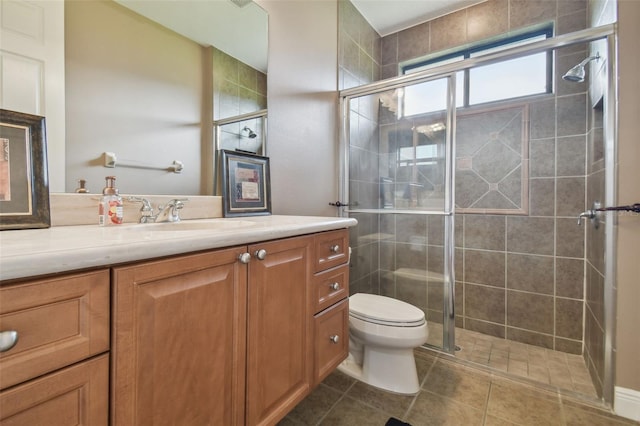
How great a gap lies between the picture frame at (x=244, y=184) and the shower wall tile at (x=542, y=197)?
78.0 inches

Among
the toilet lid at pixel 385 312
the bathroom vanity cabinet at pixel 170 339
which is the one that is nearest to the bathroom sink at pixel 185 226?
the bathroom vanity cabinet at pixel 170 339

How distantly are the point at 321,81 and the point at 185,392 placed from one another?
2.06 m

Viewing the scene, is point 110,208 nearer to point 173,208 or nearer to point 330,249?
point 173,208

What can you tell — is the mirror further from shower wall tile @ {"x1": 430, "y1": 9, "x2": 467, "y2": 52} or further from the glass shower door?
shower wall tile @ {"x1": 430, "y1": 9, "x2": 467, "y2": 52}

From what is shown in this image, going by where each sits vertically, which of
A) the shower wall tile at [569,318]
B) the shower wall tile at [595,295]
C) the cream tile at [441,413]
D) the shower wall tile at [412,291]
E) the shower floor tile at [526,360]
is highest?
the shower wall tile at [595,295]

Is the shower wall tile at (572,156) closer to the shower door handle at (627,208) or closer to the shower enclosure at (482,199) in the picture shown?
the shower enclosure at (482,199)

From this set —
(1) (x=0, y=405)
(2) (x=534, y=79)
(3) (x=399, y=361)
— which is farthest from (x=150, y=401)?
(2) (x=534, y=79)

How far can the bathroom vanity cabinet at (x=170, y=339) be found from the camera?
0.48 metres

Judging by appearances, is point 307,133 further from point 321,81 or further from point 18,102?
point 18,102

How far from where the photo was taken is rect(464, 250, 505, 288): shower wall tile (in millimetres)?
2281

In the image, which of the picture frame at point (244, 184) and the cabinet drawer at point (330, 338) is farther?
the picture frame at point (244, 184)

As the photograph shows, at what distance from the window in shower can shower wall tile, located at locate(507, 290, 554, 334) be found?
155 centimetres

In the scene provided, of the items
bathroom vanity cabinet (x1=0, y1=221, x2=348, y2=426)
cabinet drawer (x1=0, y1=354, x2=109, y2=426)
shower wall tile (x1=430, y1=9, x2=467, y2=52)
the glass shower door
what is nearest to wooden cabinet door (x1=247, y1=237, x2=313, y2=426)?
bathroom vanity cabinet (x1=0, y1=221, x2=348, y2=426)

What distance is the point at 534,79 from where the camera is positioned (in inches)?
86.4
